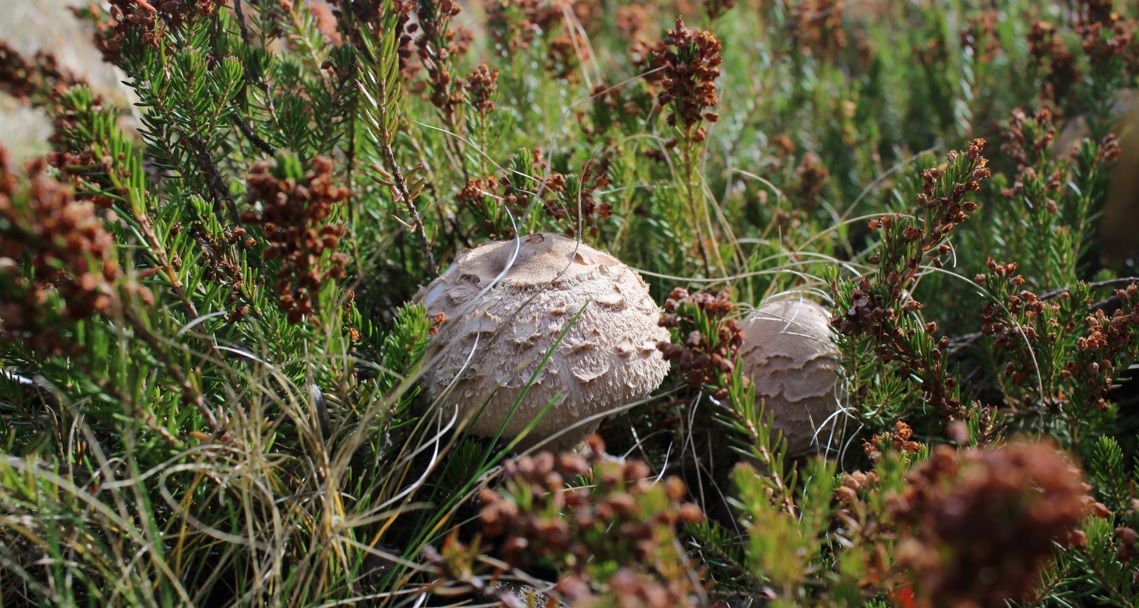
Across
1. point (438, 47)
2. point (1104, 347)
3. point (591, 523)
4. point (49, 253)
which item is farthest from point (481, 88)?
point (1104, 347)

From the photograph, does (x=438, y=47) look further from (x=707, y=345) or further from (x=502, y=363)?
(x=707, y=345)

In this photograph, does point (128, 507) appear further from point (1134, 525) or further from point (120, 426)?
point (1134, 525)

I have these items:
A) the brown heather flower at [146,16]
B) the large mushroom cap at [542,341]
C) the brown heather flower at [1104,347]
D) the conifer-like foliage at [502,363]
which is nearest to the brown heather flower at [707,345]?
the conifer-like foliage at [502,363]

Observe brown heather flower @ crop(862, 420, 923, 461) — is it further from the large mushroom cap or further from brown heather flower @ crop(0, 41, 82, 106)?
brown heather flower @ crop(0, 41, 82, 106)

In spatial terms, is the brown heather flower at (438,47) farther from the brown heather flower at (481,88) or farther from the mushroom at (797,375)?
the mushroom at (797,375)

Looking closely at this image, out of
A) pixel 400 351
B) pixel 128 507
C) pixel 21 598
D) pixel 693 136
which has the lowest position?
pixel 21 598

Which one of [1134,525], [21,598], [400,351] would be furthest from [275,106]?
[1134,525]
